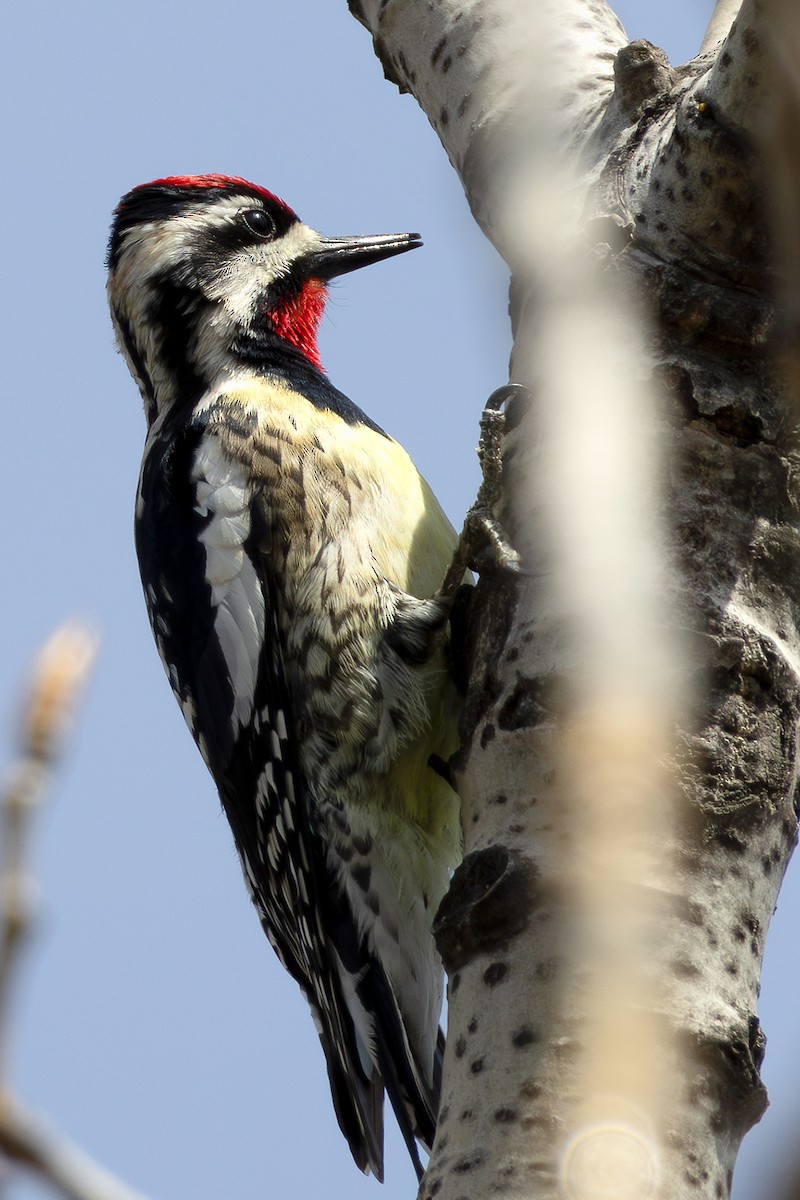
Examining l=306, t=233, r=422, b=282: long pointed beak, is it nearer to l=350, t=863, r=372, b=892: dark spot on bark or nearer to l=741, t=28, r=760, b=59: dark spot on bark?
l=350, t=863, r=372, b=892: dark spot on bark

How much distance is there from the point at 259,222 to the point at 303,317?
1.11 feet

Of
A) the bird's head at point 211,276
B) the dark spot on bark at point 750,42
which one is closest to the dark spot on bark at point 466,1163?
the dark spot on bark at point 750,42

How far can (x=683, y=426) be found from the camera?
6.73 ft

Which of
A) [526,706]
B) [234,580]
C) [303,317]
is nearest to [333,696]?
[234,580]

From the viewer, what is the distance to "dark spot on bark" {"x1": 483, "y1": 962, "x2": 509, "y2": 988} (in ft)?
5.12

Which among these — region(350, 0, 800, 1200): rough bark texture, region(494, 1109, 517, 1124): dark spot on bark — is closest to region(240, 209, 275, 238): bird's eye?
region(350, 0, 800, 1200): rough bark texture

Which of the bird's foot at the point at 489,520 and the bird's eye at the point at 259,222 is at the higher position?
the bird's eye at the point at 259,222

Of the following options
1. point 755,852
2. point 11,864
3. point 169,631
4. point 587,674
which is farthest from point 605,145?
point 11,864

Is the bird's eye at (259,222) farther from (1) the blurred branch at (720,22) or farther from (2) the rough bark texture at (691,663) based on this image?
(1) the blurred branch at (720,22)

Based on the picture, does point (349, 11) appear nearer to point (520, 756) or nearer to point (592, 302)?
point (592, 302)

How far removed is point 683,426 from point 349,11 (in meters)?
1.79

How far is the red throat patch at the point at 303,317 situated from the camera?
3660 mm

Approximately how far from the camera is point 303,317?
3.75m

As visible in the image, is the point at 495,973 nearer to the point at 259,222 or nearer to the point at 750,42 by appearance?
the point at 750,42
